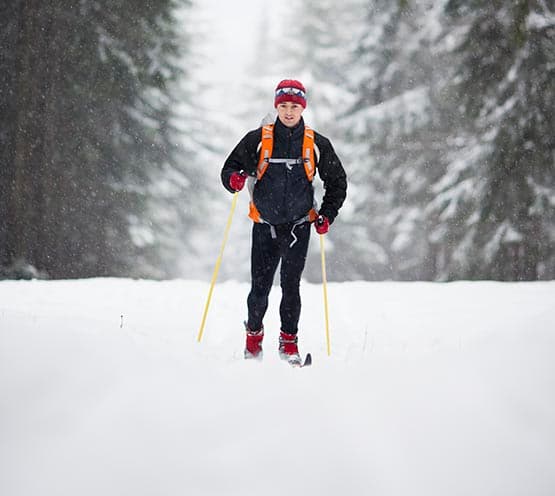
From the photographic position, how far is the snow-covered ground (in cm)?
234

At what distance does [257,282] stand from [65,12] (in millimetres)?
9772

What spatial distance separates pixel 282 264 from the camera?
4.65 metres

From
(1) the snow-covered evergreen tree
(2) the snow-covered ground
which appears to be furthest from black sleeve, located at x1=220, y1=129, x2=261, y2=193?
(1) the snow-covered evergreen tree

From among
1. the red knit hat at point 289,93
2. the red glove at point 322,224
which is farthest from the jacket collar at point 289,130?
the red glove at point 322,224

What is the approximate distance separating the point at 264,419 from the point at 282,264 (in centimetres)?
207

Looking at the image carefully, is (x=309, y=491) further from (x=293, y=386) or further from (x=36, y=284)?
(x=36, y=284)

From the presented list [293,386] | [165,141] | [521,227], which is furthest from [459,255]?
[293,386]

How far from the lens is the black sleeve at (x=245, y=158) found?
14.5ft

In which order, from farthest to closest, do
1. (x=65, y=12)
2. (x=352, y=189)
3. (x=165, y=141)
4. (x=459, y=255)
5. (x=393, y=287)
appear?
1. (x=352, y=189)
2. (x=165, y=141)
3. (x=459, y=255)
4. (x=65, y=12)
5. (x=393, y=287)

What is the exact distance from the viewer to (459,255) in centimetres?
1315

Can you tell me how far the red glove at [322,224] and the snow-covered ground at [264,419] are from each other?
1.21m

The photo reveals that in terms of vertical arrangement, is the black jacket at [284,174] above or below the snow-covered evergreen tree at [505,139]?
below

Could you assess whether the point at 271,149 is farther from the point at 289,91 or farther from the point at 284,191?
the point at 289,91

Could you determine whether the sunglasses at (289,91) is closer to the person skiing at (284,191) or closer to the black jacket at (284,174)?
the person skiing at (284,191)
